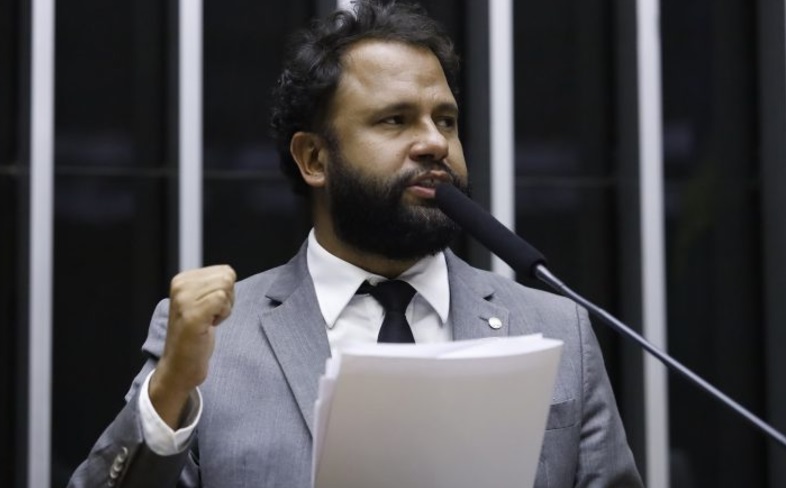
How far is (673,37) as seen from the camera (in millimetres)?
6430

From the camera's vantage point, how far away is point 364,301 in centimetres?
294

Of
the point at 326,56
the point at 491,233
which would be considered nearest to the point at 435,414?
the point at 491,233

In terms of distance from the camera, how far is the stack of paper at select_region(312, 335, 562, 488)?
7.19 ft

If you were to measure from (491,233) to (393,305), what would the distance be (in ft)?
2.45

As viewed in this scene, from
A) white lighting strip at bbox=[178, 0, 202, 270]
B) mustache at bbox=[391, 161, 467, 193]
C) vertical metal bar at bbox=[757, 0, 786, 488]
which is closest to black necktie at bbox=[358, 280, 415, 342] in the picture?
mustache at bbox=[391, 161, 467, 193]

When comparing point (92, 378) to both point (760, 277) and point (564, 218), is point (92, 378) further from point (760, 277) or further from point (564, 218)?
point (760, 277)

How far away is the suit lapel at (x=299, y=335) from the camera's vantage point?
271 centimetres

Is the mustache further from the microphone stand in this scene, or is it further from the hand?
the microphone stand

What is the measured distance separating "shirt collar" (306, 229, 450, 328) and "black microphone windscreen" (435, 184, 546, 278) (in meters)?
0.48

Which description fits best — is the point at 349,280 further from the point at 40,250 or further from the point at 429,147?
the point at 40,250

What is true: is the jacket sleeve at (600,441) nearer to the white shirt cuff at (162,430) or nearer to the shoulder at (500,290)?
the shoulder at (500,290)

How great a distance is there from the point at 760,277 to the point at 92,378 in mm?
3346

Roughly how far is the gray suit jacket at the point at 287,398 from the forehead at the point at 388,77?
40 cm

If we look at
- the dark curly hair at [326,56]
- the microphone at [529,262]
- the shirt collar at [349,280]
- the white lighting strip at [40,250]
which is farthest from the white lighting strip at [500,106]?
the microphone at [529,262]
